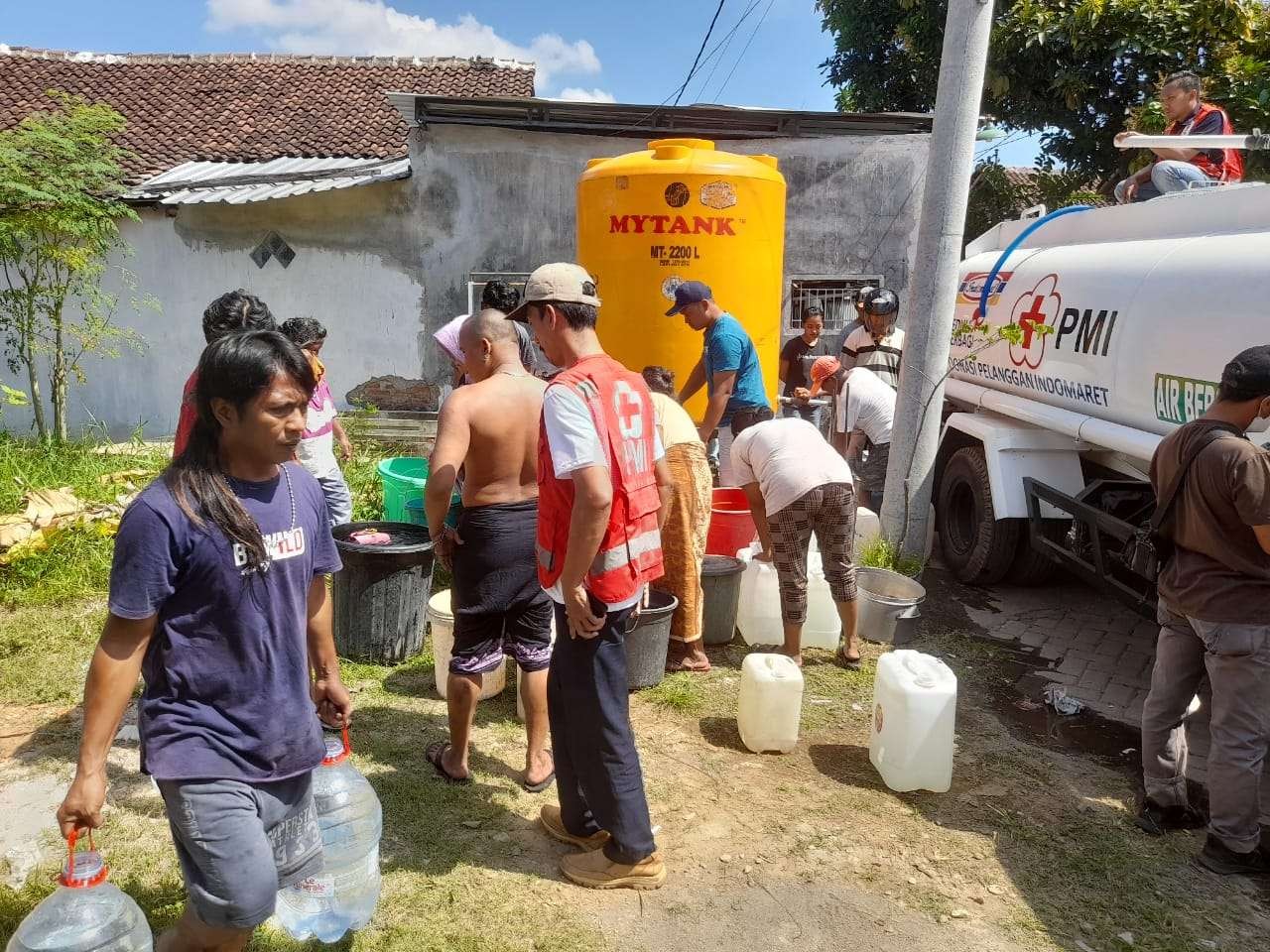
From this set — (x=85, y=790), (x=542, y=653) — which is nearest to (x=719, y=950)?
(x=542, y=653)

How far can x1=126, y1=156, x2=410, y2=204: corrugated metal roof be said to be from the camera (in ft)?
30.8

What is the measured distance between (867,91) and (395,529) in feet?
45.0

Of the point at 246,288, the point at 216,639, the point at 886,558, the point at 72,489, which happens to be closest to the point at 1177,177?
the point at 886,558

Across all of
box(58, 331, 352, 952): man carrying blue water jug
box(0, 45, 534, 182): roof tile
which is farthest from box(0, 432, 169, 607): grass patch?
box(0, 45, 534, 182): roof tile

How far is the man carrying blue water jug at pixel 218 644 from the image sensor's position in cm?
192

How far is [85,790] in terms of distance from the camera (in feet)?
6.23

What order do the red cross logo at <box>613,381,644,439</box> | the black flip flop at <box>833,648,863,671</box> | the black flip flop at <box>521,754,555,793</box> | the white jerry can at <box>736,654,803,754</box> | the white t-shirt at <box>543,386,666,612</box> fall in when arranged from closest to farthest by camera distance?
the white t-shirt at <box>543,386,666,612</box>, the red cross logo at <box>613,381,644,439</box>, the black flip flop at <box>521,754,555,793</box>, the white jerry can at <box>736,654,803,754</box>, the black flip flop at <box>833,648,863,671</box>

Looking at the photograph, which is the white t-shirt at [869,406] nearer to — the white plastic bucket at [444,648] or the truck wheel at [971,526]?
the truck wheel at [971,526]

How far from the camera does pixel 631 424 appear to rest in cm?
287

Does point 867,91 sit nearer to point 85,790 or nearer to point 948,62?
point 948,62

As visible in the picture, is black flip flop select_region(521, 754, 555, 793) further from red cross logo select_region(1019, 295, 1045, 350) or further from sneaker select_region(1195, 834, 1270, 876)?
red cross logo select_region(1019, 295, 1045, 350)

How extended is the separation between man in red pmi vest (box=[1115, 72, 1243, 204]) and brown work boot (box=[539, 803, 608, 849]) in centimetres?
506

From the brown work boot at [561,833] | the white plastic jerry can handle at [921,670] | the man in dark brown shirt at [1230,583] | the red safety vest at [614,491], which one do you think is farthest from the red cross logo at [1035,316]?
the brown work boot at [561,833]

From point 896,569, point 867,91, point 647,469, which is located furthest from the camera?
point 867,91
